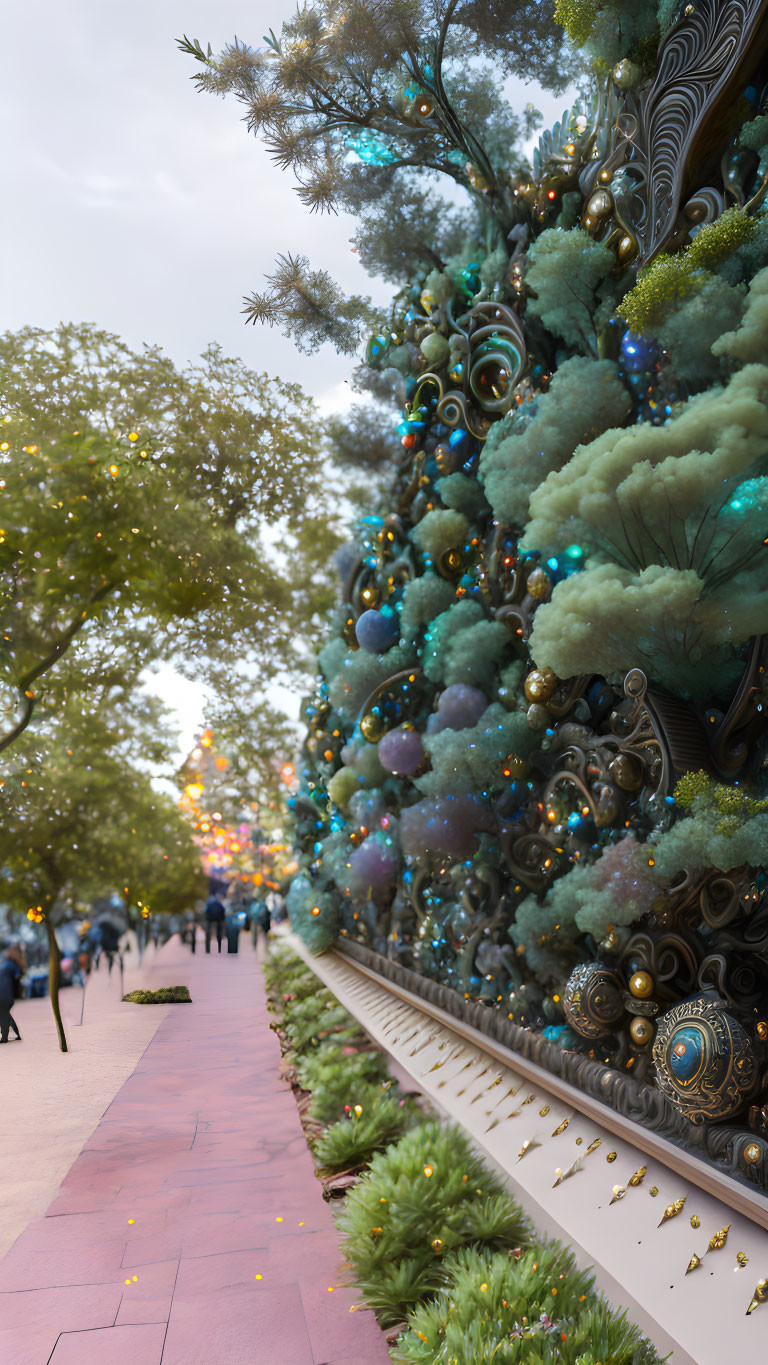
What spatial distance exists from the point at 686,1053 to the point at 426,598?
10.1 ft

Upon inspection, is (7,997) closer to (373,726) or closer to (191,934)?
(373,726)

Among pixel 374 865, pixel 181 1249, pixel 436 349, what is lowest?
pixel 181 1249

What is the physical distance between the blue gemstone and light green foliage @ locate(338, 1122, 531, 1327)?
6.15 ft

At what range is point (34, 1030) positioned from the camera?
14.7 ft

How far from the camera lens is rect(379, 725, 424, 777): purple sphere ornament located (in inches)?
188

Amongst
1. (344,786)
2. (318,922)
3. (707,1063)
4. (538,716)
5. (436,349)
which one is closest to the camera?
Result: (707,1063)

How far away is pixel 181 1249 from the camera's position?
378cm

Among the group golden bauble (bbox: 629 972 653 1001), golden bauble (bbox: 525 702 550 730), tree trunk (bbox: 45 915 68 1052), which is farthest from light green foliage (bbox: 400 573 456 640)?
tree trunk (bbox: 45 915 68 1052)

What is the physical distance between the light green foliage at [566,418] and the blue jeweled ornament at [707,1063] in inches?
75.6

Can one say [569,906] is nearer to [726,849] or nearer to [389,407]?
[726,849]

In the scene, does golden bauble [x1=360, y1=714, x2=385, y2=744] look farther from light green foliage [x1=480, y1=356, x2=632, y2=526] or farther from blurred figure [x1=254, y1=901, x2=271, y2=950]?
blurred figure [x1=254, y1=901, x2=271, y2=950]

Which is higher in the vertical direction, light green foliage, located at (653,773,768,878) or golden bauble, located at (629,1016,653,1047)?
light green foliage, located at (653,773,768,878)

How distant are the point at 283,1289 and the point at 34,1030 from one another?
1967mm

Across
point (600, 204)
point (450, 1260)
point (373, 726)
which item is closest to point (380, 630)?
point (373, 726)
